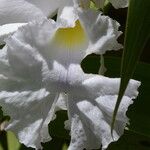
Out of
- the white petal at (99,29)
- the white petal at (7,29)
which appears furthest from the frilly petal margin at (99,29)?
→ the white petal at (7,29)

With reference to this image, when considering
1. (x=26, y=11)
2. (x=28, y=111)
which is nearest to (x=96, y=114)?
(x=28, y=111)

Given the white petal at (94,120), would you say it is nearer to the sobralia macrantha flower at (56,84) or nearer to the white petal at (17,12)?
the sobralia macrantha flower at (56,84)

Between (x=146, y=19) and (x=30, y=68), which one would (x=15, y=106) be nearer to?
(x=30, y=68)

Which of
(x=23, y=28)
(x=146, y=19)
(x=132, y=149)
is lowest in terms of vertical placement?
(x=132, y=149)

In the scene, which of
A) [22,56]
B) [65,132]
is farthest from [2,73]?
[65,132]

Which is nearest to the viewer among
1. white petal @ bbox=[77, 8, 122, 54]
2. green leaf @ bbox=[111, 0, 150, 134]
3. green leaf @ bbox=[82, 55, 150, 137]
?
→ green leaf @ bbox=[111, 0, 150, 134]

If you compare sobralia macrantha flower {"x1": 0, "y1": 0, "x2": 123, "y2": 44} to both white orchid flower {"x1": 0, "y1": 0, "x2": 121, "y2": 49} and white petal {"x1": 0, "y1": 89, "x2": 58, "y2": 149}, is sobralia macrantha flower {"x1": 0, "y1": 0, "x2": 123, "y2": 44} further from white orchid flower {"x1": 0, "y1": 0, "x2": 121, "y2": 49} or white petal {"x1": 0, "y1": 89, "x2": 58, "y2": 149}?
white petal {"x1": 0, "y1": 89, "x2": 58, "y2": 149}

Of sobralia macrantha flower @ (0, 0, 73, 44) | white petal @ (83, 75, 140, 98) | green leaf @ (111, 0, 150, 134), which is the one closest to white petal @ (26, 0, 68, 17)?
sobralia macrantha flower @ (0, 0, 73, 44)
